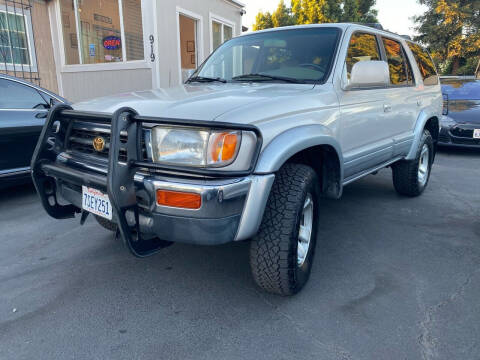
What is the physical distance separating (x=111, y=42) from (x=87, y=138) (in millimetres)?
7360

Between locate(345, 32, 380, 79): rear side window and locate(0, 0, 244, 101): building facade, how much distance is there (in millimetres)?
5616

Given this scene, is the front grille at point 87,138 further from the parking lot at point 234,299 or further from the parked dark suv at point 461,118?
the parked dark suv at point 461,118

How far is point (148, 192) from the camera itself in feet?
6.18

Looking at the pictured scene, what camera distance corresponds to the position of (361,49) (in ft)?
10.4

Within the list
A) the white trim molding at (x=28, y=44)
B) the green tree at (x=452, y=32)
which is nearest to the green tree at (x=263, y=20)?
the green tree at (x=452, y=32)

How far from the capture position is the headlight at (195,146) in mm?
1856

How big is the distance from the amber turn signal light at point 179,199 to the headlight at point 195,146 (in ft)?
0.54

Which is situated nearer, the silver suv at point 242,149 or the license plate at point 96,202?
the silver suv at point 242,149

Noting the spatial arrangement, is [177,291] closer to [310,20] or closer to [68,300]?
[68,300]

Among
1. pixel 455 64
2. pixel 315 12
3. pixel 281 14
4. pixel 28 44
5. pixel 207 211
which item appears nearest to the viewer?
pixel 207 211

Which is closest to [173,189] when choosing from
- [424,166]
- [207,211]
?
[207,211]

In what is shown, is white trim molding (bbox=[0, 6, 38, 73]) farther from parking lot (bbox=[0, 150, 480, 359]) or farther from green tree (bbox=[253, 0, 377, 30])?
green tree (bbox=[253, 0, 377, 30])

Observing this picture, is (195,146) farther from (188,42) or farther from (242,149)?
(188,42)

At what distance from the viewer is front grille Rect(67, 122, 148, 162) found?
7.29 feet
